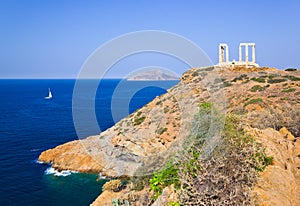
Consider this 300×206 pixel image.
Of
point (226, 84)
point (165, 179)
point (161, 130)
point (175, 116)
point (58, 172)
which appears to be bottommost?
point (58, 172)

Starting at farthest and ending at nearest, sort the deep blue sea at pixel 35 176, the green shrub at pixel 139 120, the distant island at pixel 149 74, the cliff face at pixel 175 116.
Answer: the green shrub at pixel 139 120, the deep blue sea at pixel 35 176, the cliff face at pixel 175 116, the distant island at pixel 149 74

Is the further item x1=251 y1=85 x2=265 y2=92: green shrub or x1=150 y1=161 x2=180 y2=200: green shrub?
x1=251 y1=85 x2=265 y2=92: green shrub

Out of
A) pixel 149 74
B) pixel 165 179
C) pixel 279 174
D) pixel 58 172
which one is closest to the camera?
pixel 279 174

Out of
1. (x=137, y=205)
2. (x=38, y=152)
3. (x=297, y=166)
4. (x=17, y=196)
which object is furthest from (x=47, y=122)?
(x=297, y=166)

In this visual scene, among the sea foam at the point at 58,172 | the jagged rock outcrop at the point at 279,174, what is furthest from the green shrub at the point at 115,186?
the jagged rock outcrop at the point at 279,174

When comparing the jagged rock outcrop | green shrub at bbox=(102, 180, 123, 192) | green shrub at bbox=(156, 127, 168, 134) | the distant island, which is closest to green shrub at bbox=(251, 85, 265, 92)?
the distant island

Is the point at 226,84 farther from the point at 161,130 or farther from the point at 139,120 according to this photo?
the point at 139,120

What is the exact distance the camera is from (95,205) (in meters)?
19.7

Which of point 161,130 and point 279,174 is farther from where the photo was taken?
point 161,130

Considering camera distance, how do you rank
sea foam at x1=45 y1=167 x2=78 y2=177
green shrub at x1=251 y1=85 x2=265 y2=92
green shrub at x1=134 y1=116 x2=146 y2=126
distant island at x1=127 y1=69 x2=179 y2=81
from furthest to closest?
1. green shrub at x1=134 y1=116 x2=146 y2=126
2. sea foam at x1=45 y1=167 x2=78 y2=177
3. green shrub at x1=251 y1=85 x2=265 y2=92
4. distant island at x1=127 y1=69 x2=179 y2=81

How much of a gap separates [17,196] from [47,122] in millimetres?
37704

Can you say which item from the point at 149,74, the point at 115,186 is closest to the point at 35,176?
the point at 115,186

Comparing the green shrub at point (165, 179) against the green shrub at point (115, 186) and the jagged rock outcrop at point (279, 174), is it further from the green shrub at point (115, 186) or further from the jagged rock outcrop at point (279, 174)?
the green shrub at point (115, 186)

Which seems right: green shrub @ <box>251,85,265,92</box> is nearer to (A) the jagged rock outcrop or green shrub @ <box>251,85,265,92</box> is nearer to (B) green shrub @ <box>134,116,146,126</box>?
(B) green shrub @ <box>134,116,146,126</box>
